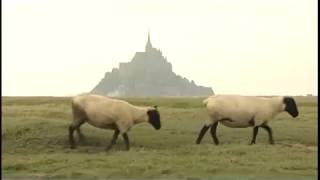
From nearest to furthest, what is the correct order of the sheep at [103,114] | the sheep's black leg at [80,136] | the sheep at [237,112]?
the sheep at [103,114] < the sheep's black leg at [80,136] < the sheep at [237,112]

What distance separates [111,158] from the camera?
17.5 m

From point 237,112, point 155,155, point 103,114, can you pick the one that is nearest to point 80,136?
point 103,114

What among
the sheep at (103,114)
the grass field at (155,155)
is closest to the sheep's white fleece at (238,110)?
the grass field at (155,155)

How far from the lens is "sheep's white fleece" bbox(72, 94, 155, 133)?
21391 mm

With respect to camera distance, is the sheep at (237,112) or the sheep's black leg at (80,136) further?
the sheep at (237,112)

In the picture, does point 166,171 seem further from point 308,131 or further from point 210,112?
point 308,131

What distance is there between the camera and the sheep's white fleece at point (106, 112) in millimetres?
21391

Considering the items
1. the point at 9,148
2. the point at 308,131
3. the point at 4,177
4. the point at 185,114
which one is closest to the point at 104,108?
the point at 9,148

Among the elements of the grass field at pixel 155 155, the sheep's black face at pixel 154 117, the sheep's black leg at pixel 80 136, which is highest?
the sheep's black face at pixel 154 117

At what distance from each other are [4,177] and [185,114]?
22702mm

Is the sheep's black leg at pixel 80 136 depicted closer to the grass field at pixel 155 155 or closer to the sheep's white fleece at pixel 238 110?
the grass field at pixel 155 155

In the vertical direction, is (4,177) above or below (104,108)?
below

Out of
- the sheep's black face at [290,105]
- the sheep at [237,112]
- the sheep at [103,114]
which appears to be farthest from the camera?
the sheep's black face at [290,105]

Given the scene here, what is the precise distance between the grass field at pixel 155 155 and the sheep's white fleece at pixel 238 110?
1029 mm
